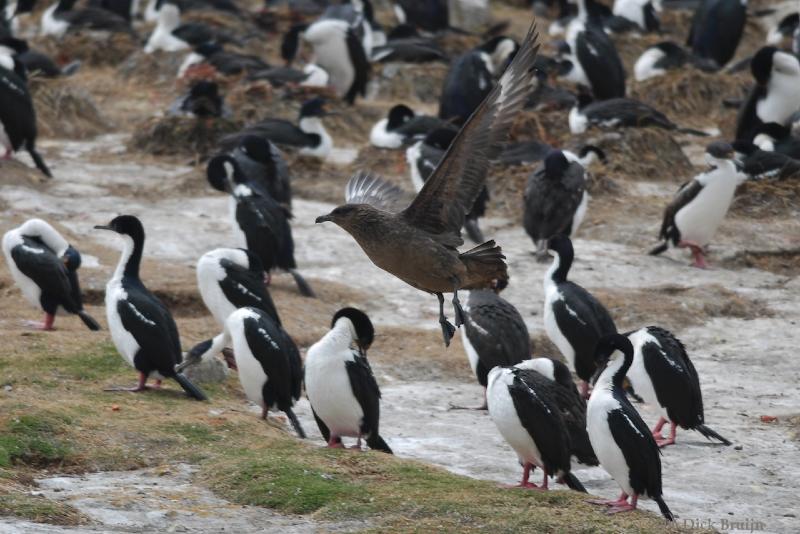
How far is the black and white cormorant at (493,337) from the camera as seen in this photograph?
10469 millimetres

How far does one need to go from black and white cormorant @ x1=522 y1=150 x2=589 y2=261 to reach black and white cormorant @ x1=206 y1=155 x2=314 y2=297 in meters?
2.42

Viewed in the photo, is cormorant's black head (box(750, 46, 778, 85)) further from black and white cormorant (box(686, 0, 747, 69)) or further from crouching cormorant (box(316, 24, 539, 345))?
crouching cormorant (box(316, 24, 539, 345))

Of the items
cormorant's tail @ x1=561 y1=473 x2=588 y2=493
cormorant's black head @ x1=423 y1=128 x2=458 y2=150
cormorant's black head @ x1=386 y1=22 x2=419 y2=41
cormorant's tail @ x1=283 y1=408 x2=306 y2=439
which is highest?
cormorant's black head @ x1=386 y1=22 x2=419 y2=41

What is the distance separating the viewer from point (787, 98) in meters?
18.6

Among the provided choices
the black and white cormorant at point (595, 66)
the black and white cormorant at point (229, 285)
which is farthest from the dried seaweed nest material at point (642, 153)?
the black and white cormorant at point (229, 285)

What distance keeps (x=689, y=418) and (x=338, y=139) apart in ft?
38.6

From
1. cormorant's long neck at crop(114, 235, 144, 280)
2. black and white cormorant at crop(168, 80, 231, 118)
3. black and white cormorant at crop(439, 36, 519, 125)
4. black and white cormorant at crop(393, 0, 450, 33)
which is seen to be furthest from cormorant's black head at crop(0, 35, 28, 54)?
cormorant's long neck at crop(114, 235, 144, 280)

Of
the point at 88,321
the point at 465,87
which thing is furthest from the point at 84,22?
the point at 88,321

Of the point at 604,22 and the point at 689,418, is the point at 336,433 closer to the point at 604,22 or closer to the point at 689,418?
the point at 689,418

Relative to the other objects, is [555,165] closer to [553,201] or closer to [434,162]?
[553,201]

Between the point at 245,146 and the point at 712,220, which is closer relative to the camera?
the point at 712,220

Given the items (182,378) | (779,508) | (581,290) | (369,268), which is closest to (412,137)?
(369,268)

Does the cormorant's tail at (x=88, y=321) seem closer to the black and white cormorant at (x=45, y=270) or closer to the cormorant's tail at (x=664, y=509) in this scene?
the black and white cormorant at (x=45, y=270)

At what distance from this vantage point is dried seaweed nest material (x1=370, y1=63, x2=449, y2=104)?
76.8ft
